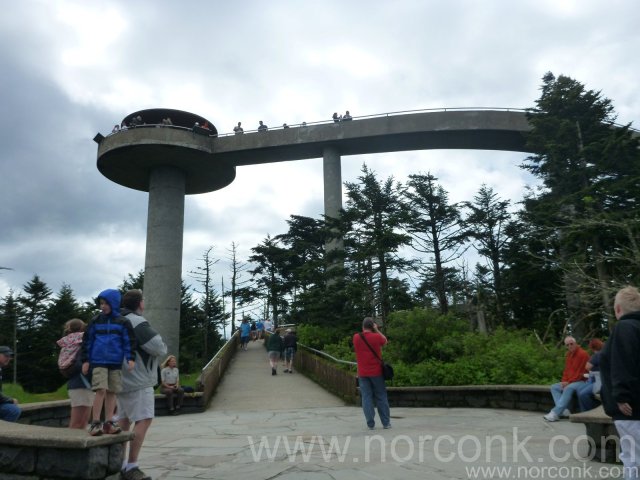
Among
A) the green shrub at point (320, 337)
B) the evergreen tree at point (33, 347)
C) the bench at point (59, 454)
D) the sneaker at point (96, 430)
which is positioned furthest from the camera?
the evergreen tree at point (33, 347)

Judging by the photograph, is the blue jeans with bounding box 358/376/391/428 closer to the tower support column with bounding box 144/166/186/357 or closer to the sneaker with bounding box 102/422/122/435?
the sneaker with bounding box 102/422/122/435

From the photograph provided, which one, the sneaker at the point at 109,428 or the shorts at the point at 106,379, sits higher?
the shorts at the point at 106,379

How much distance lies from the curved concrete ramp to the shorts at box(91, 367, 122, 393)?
740 cm

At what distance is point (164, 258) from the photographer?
2606 centimetres

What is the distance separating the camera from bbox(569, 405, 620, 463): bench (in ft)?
15.6

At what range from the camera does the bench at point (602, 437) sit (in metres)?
4.75

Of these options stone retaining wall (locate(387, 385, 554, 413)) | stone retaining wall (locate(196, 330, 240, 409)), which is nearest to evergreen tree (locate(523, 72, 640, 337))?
stone retaining wall (locate(387, 385, 554, 413))

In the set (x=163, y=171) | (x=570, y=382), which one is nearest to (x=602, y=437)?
(x=570, y=382)

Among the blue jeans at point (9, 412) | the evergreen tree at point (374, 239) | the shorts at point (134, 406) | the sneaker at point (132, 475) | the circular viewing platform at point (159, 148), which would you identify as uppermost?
the circular viewing platform at point (159, 148)

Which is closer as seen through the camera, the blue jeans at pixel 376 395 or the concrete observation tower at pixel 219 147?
the blue jeans at pixel 376 395

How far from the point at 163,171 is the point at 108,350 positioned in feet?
83.7

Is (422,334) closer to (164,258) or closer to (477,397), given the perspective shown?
(477,397)

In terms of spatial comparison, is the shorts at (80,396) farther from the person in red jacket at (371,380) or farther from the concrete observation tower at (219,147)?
the concrete observation tower at (219,147)

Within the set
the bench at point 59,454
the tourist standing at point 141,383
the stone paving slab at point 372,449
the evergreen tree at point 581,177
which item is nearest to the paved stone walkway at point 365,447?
the stone paving slab at point 372,449
